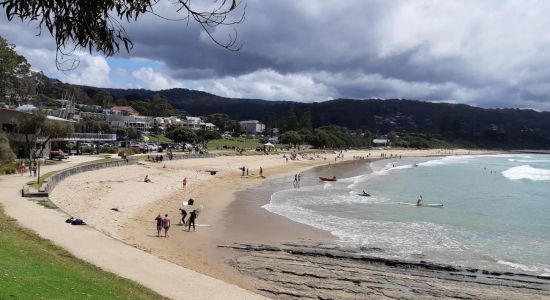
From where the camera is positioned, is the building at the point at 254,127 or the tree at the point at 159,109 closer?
the tree at the point at 159,109

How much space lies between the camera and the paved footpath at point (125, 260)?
11891 mm

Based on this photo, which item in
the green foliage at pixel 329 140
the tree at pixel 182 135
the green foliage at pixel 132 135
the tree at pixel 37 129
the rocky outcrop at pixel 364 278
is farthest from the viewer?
the green foliage at pixel 329 140

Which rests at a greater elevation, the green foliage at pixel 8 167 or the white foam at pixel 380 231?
the green foliage at pixel 8 167

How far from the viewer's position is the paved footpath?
11.9 metres

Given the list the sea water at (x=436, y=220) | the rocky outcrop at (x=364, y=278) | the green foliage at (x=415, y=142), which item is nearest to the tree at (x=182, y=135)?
the sea water at (x=436, y=220)

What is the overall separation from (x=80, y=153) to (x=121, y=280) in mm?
48189

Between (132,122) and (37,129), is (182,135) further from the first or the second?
(37,129)

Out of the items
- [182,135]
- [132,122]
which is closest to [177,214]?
[182,135]

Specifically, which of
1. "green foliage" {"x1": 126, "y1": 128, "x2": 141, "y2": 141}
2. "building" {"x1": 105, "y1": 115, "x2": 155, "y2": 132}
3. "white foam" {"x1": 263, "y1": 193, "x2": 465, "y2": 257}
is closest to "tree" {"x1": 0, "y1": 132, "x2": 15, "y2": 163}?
"white foam" {"x1": 263, "y1": 193, "x2": 465, "y2": 257}

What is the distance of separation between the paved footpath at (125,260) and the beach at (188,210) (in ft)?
5.27

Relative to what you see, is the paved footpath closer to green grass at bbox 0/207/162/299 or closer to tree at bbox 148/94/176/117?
A: green grass at bbox 0/207/162/299

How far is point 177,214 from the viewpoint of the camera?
85.4ft

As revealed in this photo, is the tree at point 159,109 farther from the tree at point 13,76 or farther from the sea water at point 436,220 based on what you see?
the sea water at point 436,220

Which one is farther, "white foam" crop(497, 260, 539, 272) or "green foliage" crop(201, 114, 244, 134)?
"green foliage" crop(201, 114, 244, 134)
